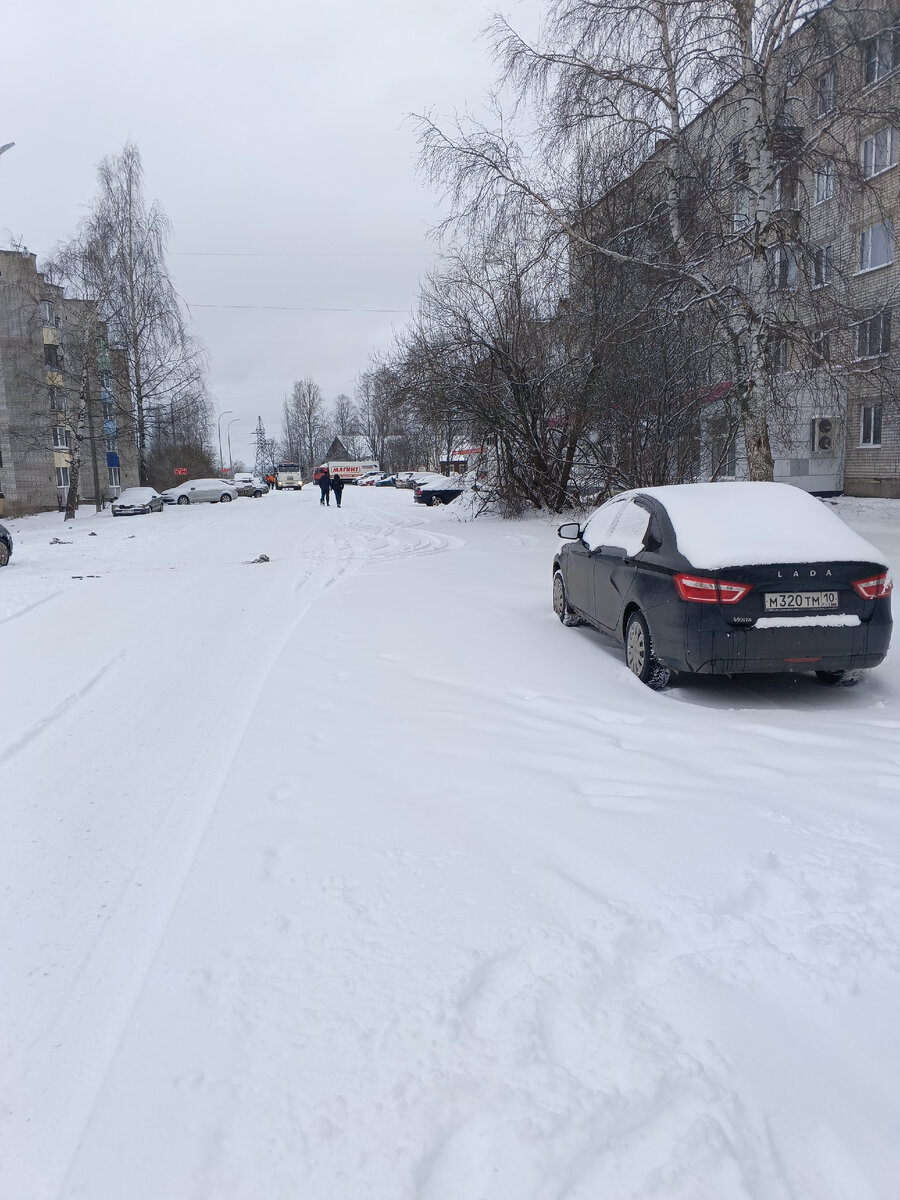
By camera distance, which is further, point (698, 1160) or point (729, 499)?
point (729, 499)

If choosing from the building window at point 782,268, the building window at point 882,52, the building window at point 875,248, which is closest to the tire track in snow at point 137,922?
the building window at point 782,268

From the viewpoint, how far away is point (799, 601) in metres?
5.49

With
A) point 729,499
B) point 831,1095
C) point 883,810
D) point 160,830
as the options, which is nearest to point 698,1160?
point 831,1095

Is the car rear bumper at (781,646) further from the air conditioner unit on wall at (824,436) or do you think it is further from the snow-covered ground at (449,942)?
the air conditioner unit on wall at (824,436)

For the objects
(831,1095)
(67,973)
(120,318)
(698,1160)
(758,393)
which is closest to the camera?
(698,1160)

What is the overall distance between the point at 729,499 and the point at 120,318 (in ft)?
107

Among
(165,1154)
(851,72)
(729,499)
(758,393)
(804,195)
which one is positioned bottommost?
(165,1154)

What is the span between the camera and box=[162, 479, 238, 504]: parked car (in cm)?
4275

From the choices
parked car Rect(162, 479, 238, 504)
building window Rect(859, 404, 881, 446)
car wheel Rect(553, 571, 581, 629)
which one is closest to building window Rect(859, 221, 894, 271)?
building window Rect(859, 404, 881, 446)

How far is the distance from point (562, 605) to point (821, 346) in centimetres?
871

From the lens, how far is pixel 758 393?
1313cm

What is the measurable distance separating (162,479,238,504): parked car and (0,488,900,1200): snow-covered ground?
38670 mm

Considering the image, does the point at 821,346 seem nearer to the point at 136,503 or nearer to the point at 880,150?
the point at 880,150

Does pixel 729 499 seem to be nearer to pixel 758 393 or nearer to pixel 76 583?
pixel 758 393
